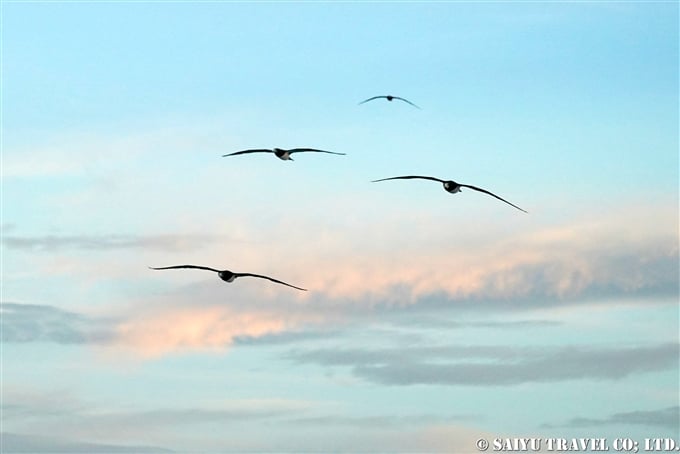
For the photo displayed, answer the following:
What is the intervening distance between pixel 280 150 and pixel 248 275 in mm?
17152

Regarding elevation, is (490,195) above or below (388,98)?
below

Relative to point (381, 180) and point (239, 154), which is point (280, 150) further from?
point (381, 180)

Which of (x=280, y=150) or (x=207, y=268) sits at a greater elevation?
(x=280, y=150)

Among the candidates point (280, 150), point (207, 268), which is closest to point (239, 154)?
point (280, 150)

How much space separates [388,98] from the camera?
187625 millimetres

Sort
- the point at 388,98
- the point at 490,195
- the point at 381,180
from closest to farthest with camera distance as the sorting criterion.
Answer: the point at 381,180 < the point at 490,195 < the point at 388,98

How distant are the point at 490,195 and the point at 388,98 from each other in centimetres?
3685

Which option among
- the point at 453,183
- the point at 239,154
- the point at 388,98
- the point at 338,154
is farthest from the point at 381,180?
the point at 388,98

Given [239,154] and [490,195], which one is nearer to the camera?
[490,195]

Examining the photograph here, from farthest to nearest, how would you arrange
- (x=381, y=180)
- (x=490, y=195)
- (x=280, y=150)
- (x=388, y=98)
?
(x=388, y=98)
(x=280, y=150)
(x=490, y=195)
(x=381, y=180)

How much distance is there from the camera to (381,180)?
144125mm

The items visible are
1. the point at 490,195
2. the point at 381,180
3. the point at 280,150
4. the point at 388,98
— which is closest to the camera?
the point at 381,180

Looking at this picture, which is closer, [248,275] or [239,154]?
[248,275]

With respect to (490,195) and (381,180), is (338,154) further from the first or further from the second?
(490,195)
